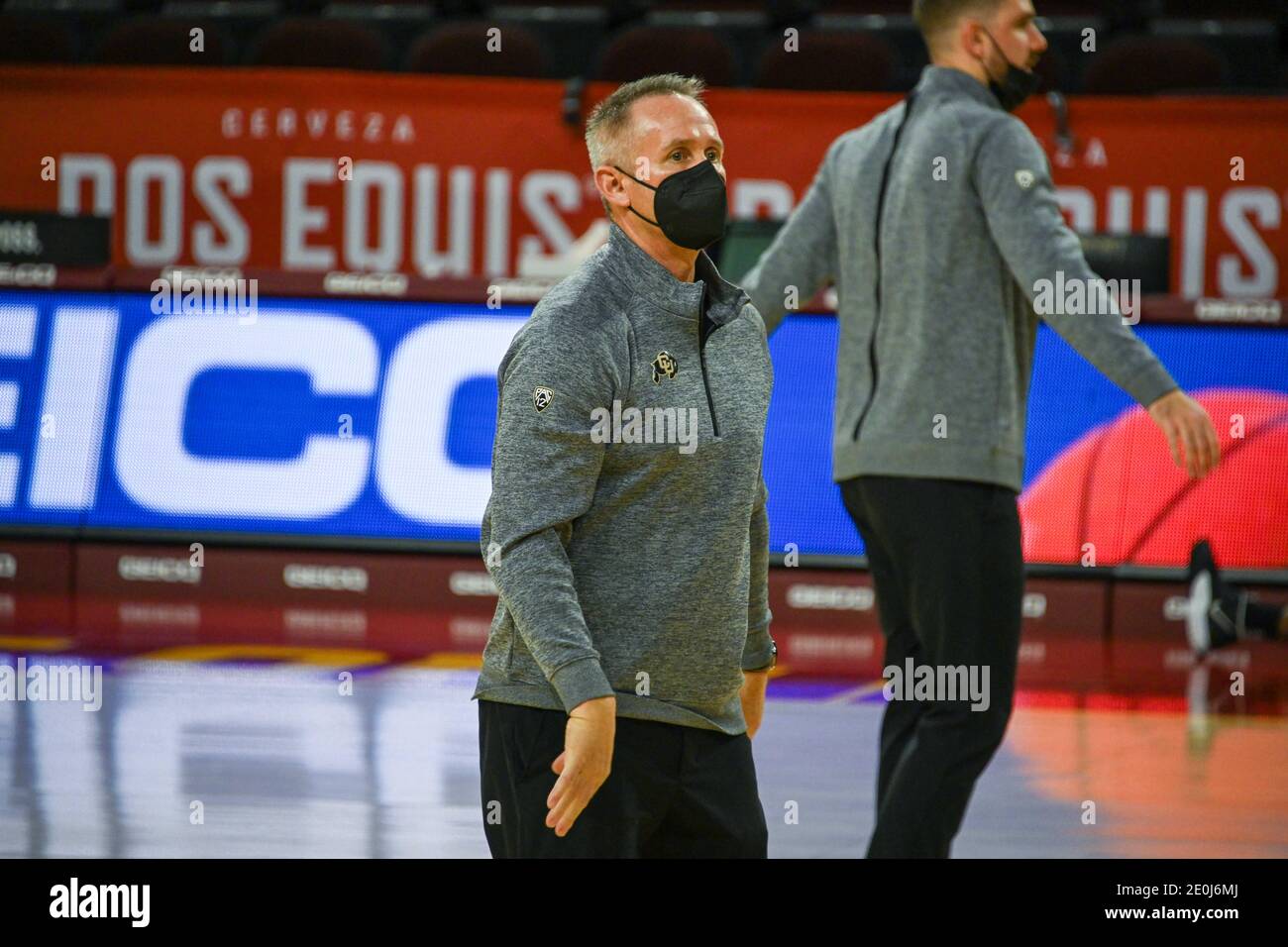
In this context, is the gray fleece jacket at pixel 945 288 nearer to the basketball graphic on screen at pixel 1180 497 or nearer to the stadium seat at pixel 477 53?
the basketball graphic on screen at pixel 1180 497

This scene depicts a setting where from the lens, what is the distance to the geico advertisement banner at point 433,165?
41.0ft

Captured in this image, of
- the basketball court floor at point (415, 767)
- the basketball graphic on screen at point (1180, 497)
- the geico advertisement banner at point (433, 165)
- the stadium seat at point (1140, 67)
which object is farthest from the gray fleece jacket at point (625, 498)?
the stadium seat at point (1140, 67)

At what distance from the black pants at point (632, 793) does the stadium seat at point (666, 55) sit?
10579 mm

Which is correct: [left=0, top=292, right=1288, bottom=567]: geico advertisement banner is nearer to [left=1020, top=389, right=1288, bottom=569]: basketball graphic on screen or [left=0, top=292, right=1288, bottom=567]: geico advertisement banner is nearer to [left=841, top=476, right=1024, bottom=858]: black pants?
[left=1020, top=389, right=1288, bottom=569]: basketball graphic on screen

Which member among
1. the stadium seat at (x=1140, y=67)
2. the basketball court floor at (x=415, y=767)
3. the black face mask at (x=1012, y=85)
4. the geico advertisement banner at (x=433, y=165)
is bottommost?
the basketball court floor at (x=415, y=767)

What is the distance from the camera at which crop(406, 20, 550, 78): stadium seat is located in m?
13.7

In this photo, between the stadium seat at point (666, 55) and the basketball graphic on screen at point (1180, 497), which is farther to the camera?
the stadium seat at point (666, 55)

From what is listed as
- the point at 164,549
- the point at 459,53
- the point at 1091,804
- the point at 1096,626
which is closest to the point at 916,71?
the point at 459,53

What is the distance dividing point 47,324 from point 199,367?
Answer: 833mm

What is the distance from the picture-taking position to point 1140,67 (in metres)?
13.5

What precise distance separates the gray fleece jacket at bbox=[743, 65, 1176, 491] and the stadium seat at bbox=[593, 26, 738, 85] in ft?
29.3

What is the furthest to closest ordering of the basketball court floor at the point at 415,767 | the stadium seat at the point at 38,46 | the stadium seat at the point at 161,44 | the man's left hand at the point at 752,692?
1. the stadium seat at the point at 38,46
2. the stadium seat at the point at 161,44
3. the basketball court floor at the point at 415,767
4. the man's left hand at the point at 752,692

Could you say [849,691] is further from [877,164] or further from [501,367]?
[501,367]

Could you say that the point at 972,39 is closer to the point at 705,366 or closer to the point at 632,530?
the point at 705,366
